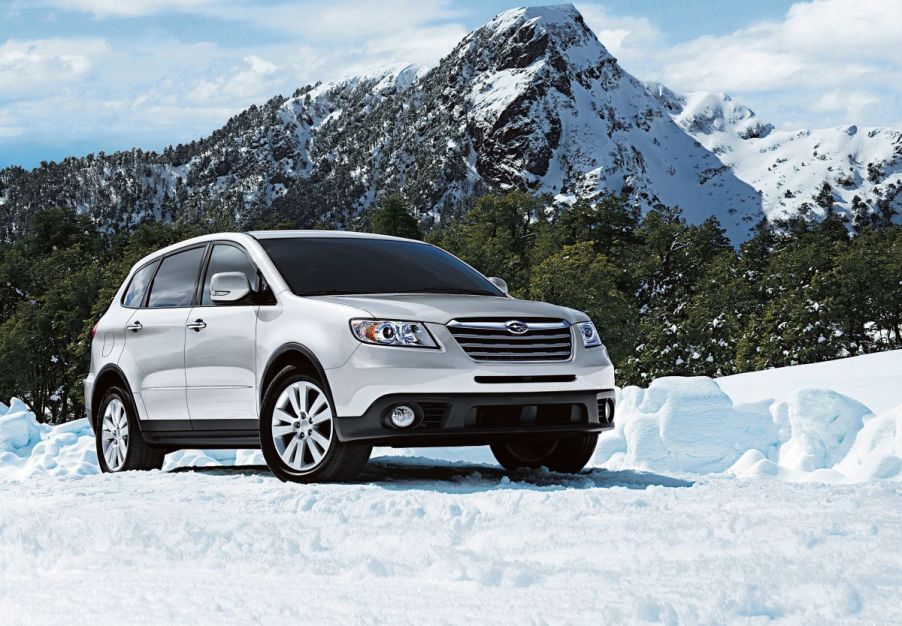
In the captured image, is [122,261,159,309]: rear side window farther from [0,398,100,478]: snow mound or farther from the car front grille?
the car front grille

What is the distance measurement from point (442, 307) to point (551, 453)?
179cm

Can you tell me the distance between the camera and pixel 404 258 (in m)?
7.68

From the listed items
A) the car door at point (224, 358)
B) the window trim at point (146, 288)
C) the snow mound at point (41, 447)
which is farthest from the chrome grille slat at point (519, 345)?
the snow mound at point (41, 447)

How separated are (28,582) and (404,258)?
393 cm

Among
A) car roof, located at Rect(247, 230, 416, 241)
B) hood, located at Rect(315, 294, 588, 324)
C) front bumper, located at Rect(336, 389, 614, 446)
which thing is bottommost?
front bumper, located at Rect(336, 389, 614, 446)

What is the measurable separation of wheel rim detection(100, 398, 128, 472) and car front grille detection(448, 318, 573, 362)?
314 cm

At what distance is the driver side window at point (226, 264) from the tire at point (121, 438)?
3.70 ft

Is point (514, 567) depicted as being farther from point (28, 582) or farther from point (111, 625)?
point (28, 582)

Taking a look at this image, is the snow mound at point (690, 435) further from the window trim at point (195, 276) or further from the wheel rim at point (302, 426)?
the window trim at point (195, 276)

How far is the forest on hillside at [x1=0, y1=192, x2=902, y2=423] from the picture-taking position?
49.9 meters

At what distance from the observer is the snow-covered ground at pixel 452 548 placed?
358 cm

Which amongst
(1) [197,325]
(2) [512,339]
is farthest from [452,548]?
(1) [197,325]

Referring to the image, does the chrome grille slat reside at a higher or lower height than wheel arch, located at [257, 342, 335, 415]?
higher

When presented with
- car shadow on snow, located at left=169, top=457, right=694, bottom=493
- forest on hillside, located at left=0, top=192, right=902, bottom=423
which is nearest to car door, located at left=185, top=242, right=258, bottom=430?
car shadow on snow, located at left=169, top=457, right=694, bottom=493
